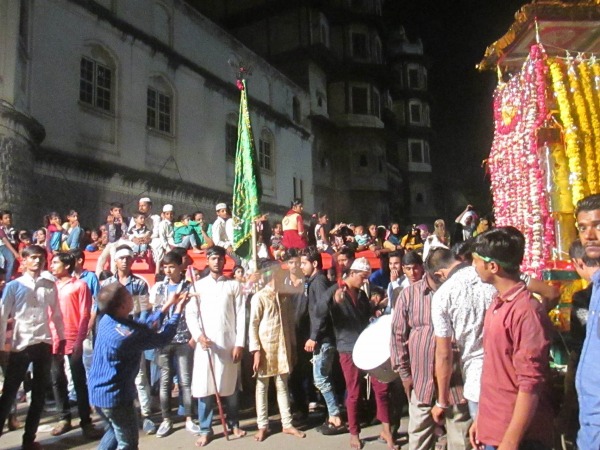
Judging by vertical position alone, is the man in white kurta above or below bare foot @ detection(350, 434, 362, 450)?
above

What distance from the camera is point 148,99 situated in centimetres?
1877

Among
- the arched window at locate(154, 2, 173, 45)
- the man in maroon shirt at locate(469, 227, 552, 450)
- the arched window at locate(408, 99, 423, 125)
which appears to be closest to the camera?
the man in maroon shirt at locate(469, 227, 552, 450)

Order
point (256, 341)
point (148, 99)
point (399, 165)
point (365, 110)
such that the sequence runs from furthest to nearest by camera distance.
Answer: point (399, 165), point (365, 110), point (148, 99), point (256, 341)

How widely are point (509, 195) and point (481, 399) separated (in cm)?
469

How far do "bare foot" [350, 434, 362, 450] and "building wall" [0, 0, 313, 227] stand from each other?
449 inches

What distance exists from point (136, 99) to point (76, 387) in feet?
45.4

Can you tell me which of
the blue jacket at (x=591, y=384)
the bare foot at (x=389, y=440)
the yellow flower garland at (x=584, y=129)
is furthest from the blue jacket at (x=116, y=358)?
the yellow flower garland at (x=584, y=129)

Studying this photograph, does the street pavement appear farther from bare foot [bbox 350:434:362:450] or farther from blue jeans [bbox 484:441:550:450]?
blue jeans [bbox 484:441:550:450]

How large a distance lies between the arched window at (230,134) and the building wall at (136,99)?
365 mm

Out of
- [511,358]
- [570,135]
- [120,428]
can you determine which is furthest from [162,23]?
[511,358]

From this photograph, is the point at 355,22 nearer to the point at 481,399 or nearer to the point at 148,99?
the point at 148,99

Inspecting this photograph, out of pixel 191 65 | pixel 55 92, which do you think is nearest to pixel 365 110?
pixel 191 65

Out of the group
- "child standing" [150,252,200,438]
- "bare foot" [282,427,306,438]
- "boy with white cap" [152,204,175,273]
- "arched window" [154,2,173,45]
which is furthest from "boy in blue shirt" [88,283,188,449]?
"arched window" [154,2,173,45]

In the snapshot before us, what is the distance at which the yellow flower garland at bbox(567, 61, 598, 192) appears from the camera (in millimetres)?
5754
